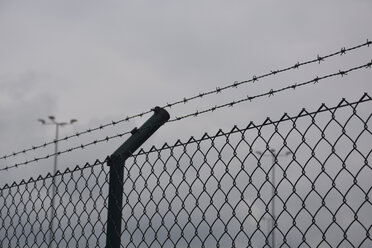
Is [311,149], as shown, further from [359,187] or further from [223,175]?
[223,175]

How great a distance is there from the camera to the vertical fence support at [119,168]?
359 cm

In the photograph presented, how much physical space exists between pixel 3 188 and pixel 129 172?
1640 mm

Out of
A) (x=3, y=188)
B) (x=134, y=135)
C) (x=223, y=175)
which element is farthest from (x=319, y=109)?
(x=3, y=188)

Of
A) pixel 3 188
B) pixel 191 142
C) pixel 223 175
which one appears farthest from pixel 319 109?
pixel 3 188

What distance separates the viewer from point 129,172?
12.1 feet

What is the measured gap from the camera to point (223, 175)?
9.86ft

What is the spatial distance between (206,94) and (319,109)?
901 millimetres

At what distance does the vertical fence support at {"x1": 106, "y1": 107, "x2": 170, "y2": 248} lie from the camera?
3.59 metres

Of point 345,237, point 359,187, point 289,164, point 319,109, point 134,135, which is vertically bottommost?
point 345,237

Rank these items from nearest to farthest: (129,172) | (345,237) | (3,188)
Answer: (345,237), (129,172), (3,188)

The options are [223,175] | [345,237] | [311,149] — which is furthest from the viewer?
[223,175]

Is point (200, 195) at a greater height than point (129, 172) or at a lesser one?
lesser

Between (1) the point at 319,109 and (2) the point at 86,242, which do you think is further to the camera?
(2) the point at 86,242

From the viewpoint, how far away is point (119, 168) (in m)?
3.70
